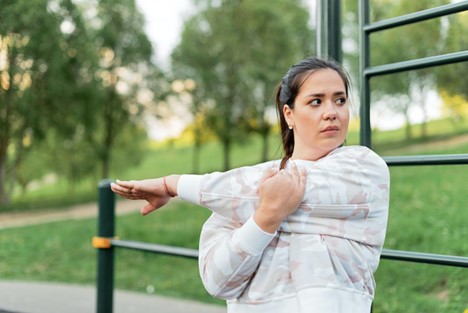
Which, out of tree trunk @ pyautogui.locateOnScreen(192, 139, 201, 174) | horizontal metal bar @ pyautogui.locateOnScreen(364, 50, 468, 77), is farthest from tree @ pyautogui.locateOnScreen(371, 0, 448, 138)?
horizontal metal bar @ pyautogui.locateOnScreen(364, 50, 468, 77)

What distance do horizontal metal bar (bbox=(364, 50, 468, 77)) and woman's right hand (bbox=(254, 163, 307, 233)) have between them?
73 centimetres

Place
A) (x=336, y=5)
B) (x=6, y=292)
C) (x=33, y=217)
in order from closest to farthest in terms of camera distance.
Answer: (x=336, y=5) < (x=6, y=292) < (x=33, y=217)

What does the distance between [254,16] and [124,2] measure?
9.35 ft

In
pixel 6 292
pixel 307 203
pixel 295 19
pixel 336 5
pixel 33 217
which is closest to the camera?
pixel 307 203

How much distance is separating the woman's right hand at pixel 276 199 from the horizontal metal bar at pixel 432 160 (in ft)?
2.08

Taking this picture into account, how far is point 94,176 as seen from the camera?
1429cm

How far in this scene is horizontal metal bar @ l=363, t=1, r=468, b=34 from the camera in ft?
5.17

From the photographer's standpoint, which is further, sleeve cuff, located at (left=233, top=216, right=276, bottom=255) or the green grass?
the green grass

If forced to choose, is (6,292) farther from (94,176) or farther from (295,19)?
(295,19)

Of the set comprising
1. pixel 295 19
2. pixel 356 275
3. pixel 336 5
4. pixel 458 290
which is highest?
pixel 295 19

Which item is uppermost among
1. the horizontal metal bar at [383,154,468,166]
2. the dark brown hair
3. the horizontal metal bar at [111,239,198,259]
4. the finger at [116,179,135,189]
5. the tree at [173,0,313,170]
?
the tree at [173,0,313,170]

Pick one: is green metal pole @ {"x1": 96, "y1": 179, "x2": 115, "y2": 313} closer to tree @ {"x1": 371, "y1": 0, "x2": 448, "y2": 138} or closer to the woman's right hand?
the woman's right hand

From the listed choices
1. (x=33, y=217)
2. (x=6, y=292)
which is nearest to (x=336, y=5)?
(x=6, y=292)

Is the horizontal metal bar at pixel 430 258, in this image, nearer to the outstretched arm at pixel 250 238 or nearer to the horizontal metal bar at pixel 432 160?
the horizontal metal bar at pixel 432 160
